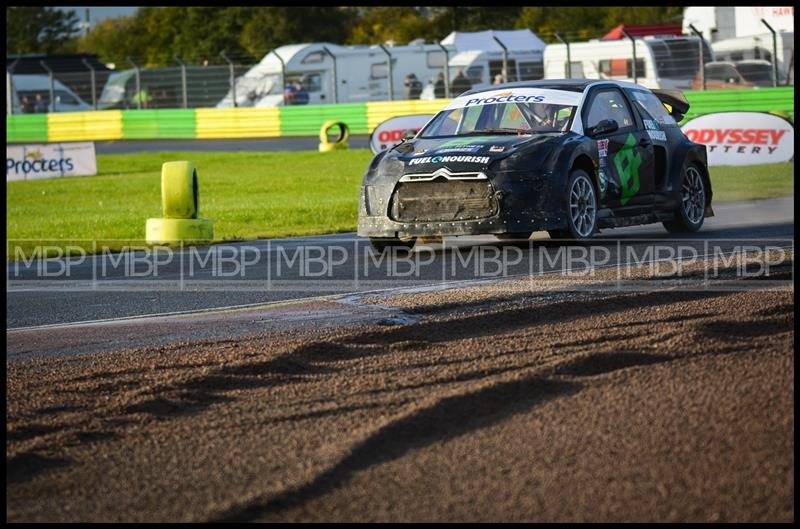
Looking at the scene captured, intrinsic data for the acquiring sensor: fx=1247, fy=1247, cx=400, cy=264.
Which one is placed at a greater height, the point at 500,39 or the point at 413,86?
the point at 500,39

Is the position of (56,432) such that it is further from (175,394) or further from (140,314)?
(140,314)

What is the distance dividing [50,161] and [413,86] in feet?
48.8

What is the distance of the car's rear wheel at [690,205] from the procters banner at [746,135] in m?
8.68

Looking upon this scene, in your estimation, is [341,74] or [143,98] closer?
[341,74]

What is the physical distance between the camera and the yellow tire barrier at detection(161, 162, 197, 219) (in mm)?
13281

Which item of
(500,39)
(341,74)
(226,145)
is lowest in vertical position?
(226,145)

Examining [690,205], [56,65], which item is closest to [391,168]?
[690,205]

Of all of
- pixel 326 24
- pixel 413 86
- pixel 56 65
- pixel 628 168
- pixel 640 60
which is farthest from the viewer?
pixel 326 24

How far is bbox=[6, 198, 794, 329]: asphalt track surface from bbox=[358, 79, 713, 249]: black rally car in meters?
0.32

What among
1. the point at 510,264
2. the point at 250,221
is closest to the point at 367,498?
the point at 510,264

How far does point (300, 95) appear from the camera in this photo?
135 ft

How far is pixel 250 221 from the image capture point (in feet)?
54.0

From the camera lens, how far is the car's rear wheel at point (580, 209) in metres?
10.7

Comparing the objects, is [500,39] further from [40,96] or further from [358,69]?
[40,96]
